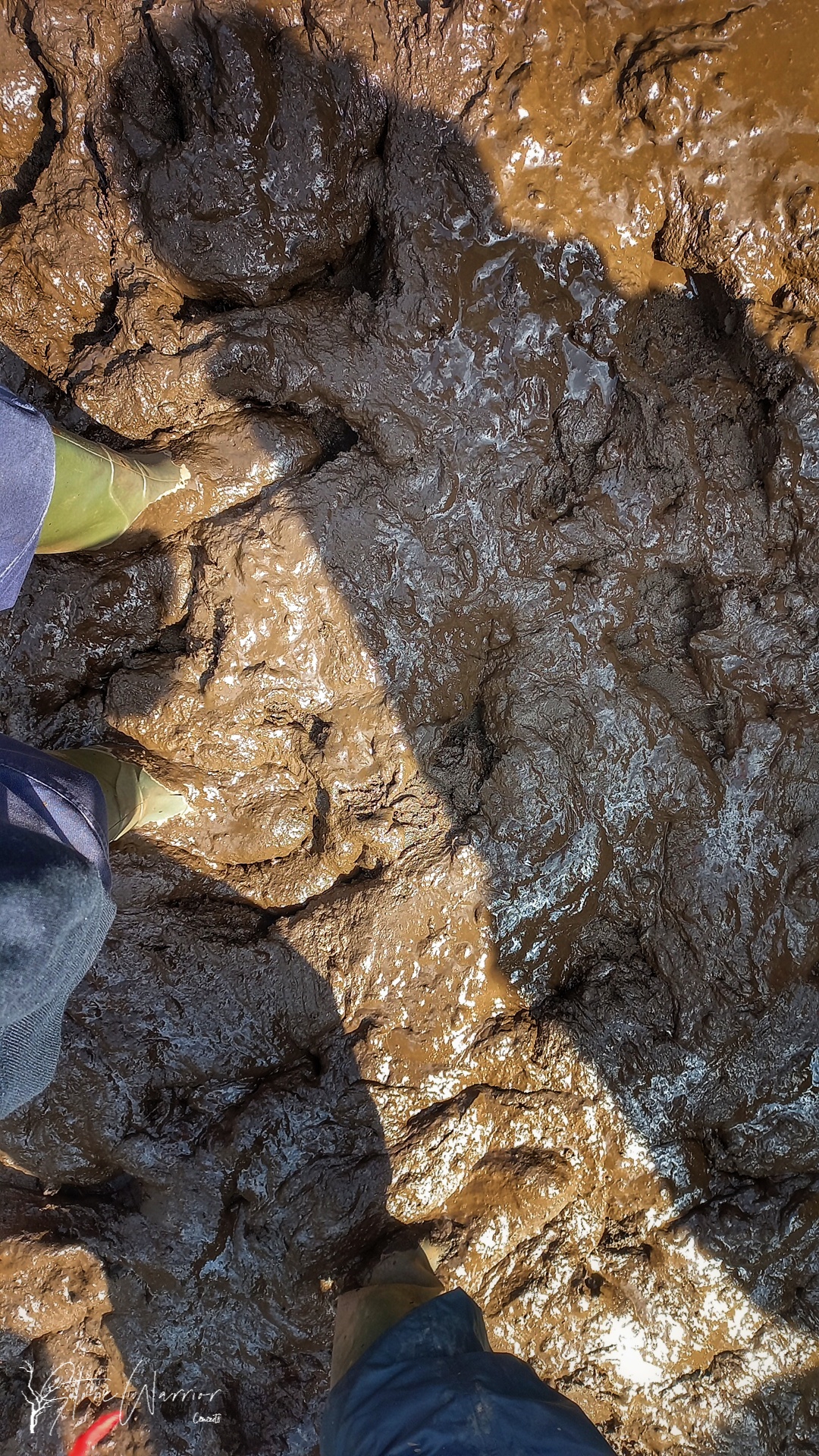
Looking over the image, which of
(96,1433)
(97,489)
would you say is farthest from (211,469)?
(96,1433)

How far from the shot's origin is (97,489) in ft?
7.68

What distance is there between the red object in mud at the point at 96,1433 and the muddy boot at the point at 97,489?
2.79 metres

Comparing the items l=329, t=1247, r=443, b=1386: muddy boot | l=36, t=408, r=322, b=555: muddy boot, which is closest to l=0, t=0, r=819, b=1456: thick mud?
l=36, t=408, r=322, b=555: muddy boot

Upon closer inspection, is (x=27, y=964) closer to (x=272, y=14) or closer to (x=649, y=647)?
(x=649, y=647)

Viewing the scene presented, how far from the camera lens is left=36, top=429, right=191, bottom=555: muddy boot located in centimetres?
224

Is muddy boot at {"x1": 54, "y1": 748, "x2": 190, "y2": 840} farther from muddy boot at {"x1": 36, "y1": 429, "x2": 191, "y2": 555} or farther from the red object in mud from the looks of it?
the red object in mud

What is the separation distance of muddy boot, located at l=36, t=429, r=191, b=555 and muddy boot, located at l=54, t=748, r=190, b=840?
65cm

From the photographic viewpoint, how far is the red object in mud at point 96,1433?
102 inches

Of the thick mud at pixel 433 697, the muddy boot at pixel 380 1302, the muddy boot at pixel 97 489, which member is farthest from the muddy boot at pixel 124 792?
the muddy boot at pixel 380 1302

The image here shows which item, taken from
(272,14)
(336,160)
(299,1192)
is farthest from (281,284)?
(299,1192)

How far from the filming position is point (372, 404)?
2.60m

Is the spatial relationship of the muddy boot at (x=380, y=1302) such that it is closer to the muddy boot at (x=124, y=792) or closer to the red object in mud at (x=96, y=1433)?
the red object in mud at (x=96, y=1433)

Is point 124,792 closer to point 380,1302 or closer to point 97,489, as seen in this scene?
point 97,489

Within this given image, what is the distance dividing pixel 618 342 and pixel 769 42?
2.90 ft
